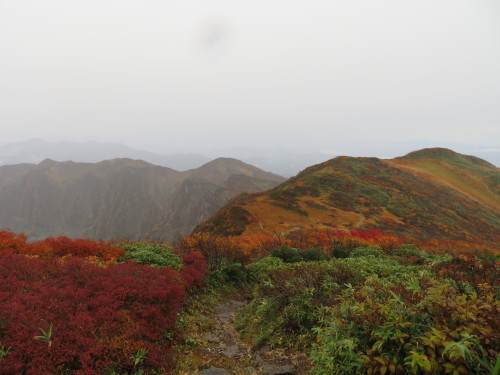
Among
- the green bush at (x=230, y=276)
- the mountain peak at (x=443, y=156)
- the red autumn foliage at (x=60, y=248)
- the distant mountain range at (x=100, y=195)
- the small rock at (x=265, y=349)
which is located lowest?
the distant mountain range at (x=100, y=195)

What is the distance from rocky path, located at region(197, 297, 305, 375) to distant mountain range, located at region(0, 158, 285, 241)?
371ft

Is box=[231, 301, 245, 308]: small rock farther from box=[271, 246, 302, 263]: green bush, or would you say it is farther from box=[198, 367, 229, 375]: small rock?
box=[198, 367, 229, 375]: small rock

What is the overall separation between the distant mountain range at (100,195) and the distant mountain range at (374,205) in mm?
86112

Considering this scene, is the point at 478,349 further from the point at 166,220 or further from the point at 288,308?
the point at 166,220

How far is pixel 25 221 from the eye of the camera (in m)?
152

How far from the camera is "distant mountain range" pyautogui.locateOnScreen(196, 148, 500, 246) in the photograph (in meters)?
27.4

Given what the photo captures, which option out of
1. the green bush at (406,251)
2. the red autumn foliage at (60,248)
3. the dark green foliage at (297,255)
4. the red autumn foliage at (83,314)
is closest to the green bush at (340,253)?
the dark green foliage at (297,255)

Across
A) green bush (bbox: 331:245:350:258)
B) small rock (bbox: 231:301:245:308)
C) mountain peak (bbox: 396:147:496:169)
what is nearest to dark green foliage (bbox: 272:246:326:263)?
green bush (bbox: 331:245:350:258)

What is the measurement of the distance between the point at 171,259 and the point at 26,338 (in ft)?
18.3

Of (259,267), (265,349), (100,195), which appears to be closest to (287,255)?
(259,267)

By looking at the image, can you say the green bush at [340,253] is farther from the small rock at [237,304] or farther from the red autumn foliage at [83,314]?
the red autumn foliage at [83,314]

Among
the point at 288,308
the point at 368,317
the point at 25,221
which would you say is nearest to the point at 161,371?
the point at 288,308

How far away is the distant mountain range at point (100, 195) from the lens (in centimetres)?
13638

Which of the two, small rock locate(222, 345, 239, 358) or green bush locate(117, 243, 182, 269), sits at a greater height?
green bush locate(117, 243, 182, 269)
